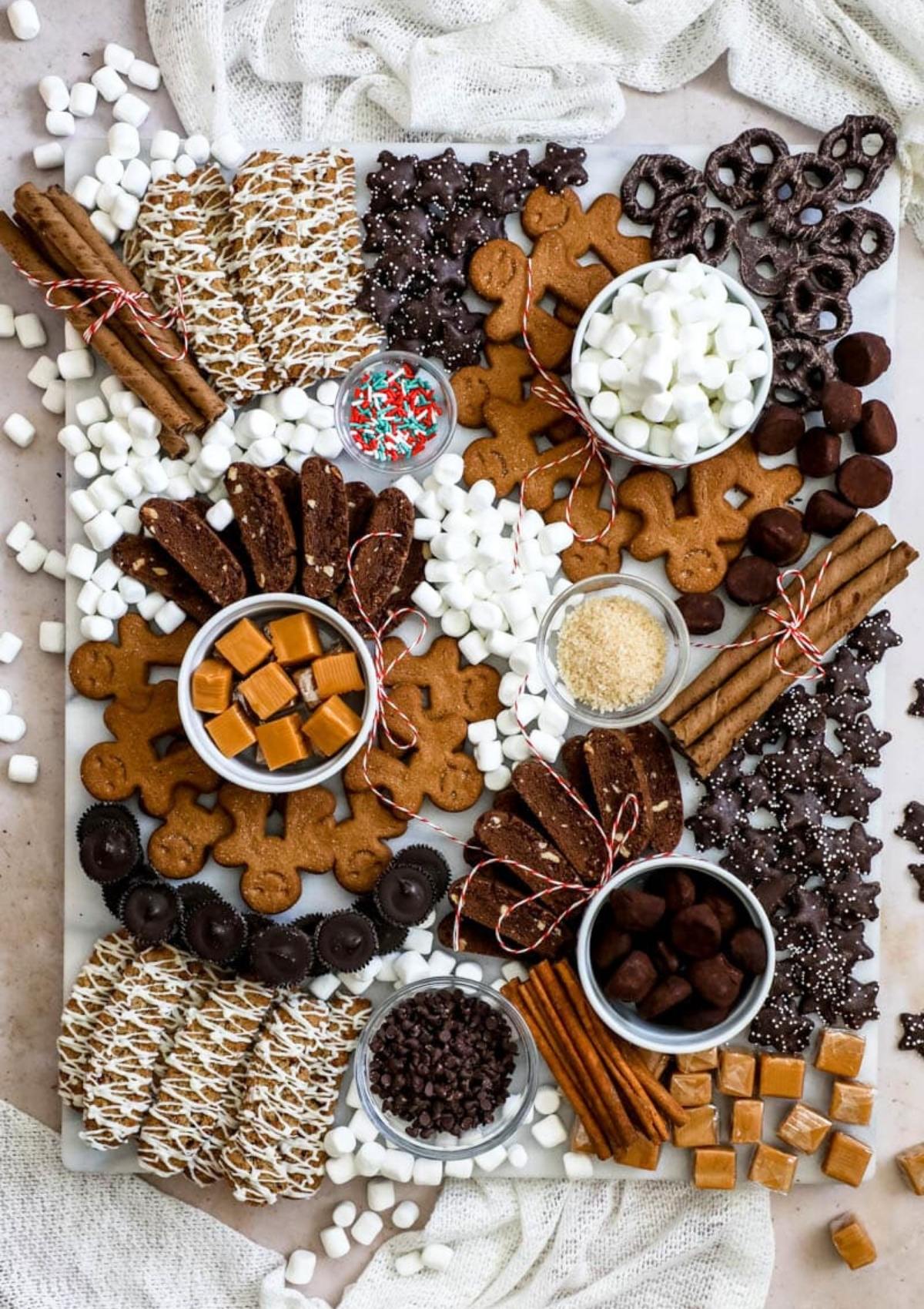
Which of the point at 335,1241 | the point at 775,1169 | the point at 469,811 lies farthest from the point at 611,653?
the point at 335,1241

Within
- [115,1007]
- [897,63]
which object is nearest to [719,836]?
[115,1007]

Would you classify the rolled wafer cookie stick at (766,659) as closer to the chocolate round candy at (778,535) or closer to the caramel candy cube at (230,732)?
the chocolate round candy at (778,535)

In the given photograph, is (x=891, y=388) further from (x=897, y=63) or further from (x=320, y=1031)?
(x=320, y=1031)

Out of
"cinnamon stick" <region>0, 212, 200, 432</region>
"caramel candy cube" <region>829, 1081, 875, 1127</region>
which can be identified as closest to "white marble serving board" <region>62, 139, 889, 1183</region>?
"caramel candy cube" <region>829, 1081, 875, 1127</region>

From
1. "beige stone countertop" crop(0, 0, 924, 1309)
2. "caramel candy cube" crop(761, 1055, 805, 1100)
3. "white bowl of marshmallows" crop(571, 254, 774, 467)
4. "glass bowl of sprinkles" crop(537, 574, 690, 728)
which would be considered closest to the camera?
"white bowl of marshmallows" crop(571, 254, 774, 467)

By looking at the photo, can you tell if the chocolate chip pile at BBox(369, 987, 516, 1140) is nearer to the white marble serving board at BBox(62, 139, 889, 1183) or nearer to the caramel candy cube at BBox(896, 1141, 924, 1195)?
the white marble serving board at BBox(62, 139, 889, 1183)

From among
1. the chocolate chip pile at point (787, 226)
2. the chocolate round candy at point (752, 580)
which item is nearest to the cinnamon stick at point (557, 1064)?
the chocolate round candy at point (752, 580)
